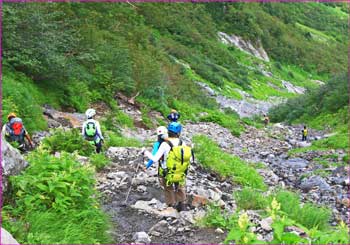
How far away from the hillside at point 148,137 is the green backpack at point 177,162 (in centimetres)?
72

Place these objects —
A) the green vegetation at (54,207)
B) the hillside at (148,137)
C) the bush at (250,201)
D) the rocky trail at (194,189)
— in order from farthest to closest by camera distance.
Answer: the bush at (250,201) → the rocky trail at (194,189) → the hillside at (148,137) → the green vegetation at (54,207)

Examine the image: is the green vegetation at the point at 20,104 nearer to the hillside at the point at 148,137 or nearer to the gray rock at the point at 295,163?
the hillside at the point at 148,137

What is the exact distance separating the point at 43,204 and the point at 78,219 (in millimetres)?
541

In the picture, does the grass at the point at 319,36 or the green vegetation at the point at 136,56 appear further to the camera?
the grass at the point at 319,36

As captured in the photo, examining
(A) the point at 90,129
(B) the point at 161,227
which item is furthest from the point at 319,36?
(B) the point at 161,227

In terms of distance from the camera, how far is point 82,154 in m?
11.2

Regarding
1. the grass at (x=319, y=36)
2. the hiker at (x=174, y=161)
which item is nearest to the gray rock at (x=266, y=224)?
the hiker at (x=174, y=161)

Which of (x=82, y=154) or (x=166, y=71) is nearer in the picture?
(x=82, y=154)

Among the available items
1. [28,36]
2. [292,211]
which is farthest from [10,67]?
[292,211]

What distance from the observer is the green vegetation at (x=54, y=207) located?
613 cm

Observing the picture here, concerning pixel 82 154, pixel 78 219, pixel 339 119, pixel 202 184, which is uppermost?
pixel 78 219

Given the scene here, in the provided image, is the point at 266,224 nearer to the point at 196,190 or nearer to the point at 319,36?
the point at 196,190

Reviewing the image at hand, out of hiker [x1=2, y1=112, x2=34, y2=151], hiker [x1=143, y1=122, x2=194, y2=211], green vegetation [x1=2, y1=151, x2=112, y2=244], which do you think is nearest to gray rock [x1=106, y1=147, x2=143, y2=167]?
hiker [x1=2, y1=112, x2=34, y2=151]

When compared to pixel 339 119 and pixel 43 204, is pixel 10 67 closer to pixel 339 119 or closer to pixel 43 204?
pixel 43 204
